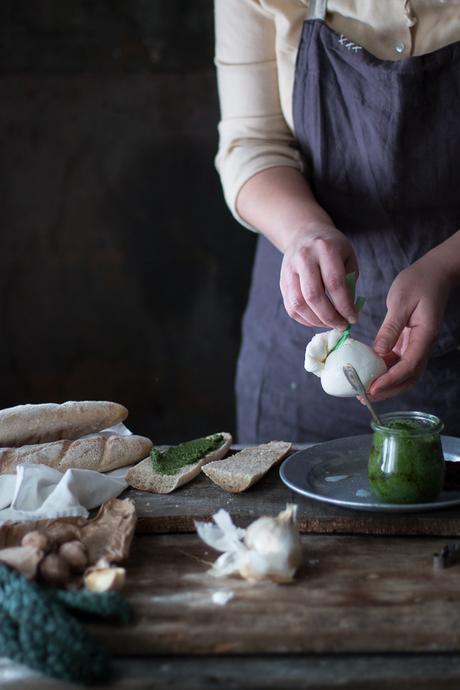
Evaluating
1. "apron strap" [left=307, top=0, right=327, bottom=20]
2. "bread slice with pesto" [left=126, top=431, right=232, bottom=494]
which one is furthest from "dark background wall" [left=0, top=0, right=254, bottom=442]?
"bread slice with pesto" [left=126, top=431, right=232, bottom=494]

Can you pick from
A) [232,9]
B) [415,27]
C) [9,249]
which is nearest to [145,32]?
[9,249]

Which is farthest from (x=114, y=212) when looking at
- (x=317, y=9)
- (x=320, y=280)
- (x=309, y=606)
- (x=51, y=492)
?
(x=309, y=606)

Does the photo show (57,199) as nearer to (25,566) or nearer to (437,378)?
(437,378)

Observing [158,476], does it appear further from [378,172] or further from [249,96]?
[249,96]

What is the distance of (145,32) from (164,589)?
2520 millimetres

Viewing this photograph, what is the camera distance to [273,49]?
2.01m

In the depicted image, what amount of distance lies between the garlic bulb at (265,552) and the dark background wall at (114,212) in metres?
2.24

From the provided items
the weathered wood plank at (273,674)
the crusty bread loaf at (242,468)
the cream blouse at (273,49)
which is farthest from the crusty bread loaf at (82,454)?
the cream blouse at (273,49)

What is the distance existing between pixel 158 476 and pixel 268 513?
0.22 m

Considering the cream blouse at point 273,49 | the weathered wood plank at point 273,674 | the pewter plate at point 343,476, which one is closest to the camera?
the weathered wood plank at point 273,674

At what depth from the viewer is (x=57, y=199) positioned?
339 cm

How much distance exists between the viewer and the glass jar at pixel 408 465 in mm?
1379

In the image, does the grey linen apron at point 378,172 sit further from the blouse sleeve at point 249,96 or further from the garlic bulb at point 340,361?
the garlic bulb at point 340,361

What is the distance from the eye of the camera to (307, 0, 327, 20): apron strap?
1872 mm
